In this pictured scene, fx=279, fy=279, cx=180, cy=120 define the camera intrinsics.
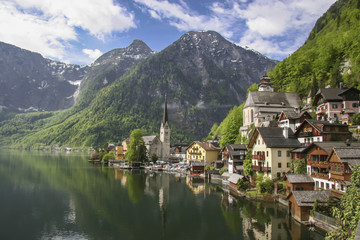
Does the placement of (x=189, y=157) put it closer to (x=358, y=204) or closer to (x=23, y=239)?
(x=23, y=239)

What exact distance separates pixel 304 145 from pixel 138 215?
30.0m

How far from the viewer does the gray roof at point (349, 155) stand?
32.8m

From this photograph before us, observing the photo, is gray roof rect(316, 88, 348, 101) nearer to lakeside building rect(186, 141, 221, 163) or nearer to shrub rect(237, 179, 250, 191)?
shrub rect(237, 179, 250, 191)

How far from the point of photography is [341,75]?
70875 millimetres

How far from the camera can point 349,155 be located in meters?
33.8

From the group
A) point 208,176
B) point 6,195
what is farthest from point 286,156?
point 6,195

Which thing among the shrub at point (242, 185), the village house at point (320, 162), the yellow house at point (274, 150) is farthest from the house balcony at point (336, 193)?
the shrub at point (242, 185)

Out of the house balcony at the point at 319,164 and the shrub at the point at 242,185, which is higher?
the house balcony at the point at 319,164

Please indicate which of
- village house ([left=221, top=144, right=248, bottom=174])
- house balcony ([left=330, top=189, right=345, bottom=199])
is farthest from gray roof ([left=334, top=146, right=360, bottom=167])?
Answer: village house ([left=221, top=144, right=248, bottom=174])

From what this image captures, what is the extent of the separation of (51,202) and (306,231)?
40.8 metres

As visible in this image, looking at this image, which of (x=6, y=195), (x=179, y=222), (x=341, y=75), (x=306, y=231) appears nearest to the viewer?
(x=306, y=231)

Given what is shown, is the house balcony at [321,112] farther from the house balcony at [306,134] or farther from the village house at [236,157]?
the village house at [236,157]

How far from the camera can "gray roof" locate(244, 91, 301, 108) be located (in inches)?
3107

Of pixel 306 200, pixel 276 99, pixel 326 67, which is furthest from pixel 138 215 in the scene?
pixel 326 67
